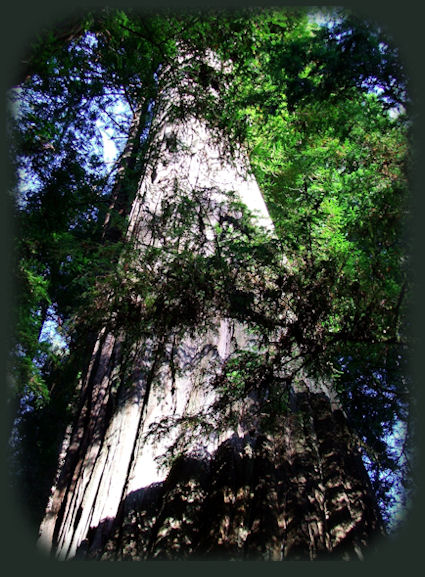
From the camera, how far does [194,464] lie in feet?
7.53

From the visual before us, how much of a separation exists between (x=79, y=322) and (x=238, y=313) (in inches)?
40.7

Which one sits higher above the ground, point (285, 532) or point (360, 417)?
point (360, 417)

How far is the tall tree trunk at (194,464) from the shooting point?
197 cm

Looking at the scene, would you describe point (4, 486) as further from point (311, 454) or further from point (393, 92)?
point (393, 92)

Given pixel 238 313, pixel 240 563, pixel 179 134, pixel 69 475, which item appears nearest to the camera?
pixel 240 563

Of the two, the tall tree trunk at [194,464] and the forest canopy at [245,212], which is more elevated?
the forest canopy at [245,212]

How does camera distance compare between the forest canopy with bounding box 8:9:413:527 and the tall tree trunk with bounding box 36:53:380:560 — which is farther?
the forest canopy with bounding box 8:9:413:527

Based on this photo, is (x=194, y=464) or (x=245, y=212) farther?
(x=245, y=212)

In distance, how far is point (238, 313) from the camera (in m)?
2.49

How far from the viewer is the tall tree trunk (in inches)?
77.6

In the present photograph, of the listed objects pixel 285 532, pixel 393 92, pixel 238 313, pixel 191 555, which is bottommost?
pixel 191 555

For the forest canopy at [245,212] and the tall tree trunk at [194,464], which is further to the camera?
the forest canopy at [245,212]

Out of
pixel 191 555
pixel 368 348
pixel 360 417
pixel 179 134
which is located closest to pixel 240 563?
pixel 191 555

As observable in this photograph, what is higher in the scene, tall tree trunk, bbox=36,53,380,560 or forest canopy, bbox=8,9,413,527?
forest canopy, bbox=8,9,413,527
